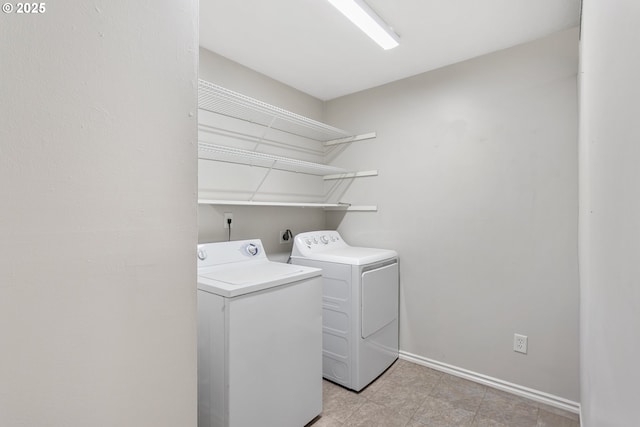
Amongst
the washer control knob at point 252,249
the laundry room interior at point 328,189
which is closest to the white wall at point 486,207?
the laundry room interior at point 328,189

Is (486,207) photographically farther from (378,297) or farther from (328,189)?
(328,189)

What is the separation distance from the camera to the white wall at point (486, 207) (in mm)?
1998

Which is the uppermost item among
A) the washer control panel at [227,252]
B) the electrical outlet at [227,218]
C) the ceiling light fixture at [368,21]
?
the ceiling light fixture at [368,21]

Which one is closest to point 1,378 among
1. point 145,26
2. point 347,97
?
point 145,26

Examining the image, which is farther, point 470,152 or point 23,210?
point 470,152

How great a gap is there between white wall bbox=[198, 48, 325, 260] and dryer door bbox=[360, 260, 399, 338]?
0.89m

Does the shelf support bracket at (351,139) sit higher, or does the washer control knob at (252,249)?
the shelf support bracket at (351,139)

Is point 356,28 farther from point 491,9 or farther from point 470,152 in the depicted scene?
point 470,152

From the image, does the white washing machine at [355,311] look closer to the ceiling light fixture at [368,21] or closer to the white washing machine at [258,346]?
the white washing machine at [258,346]

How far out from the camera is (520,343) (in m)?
2.13

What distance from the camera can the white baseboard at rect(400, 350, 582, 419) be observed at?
77.6 inches

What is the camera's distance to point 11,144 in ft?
1.86

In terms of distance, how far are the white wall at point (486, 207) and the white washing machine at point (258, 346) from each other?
1145 millimetres

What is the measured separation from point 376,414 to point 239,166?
6.56 feet
